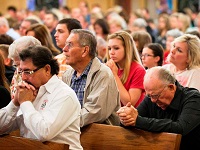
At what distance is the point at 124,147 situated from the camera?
5473 millimetres

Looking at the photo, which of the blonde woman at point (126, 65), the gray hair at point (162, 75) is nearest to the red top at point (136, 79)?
the blonde woman at point (126, 65)

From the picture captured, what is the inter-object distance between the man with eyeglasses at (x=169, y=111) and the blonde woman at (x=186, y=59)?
147 cm

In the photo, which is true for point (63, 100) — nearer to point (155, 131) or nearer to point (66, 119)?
point (66, 119)

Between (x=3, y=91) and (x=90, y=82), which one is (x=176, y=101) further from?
(x=3, y=91)

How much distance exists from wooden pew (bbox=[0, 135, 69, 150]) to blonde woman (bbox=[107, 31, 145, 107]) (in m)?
1.93

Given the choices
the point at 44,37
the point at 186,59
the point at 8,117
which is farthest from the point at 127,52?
the point at 8,117

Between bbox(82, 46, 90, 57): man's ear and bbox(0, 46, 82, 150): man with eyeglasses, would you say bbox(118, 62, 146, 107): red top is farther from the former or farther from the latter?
bbox(0, 46, 82, 150): man with eyeglasses

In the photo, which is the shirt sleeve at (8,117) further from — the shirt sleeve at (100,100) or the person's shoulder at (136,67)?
the person's shoulder at (136,67)

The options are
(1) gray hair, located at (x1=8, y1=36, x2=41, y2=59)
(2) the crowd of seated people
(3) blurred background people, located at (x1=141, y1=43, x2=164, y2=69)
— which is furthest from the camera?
(3) blurred background people, located at (x1=141, y1=43, x2=164, y2=69)

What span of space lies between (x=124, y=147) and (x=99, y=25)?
24.3 feet

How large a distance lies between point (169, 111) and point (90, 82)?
0.85m

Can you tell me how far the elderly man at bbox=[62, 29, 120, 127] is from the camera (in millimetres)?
5898

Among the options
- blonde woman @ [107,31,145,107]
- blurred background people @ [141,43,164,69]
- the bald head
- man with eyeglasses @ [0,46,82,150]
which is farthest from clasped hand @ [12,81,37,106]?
blurred background people @ [141,43,164,69]

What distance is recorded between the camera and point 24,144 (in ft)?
16.8
